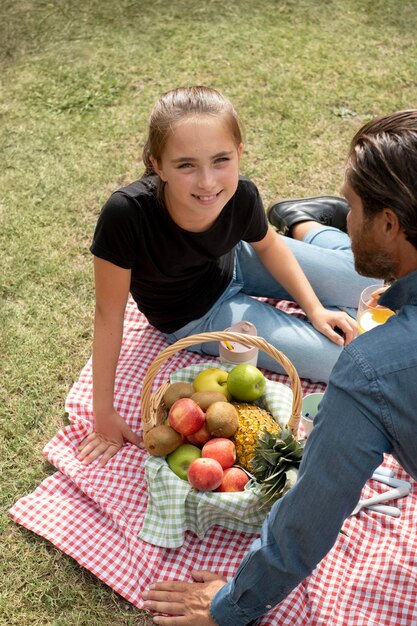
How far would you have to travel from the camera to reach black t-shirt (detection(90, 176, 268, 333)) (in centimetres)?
268

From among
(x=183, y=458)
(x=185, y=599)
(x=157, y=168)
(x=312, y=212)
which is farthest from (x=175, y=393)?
(x=312, y=212)

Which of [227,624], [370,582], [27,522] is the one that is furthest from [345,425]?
[27,522]

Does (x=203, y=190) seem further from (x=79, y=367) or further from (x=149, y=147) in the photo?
(x=79, y=367)

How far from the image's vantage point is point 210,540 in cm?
268

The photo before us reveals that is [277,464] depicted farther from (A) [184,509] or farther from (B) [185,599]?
(B) [185,599]

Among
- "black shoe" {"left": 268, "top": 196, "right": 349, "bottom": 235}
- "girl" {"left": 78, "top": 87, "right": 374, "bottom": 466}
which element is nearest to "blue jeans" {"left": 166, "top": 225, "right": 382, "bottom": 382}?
"girl" {"left": 78, "top": 87, "right": 374, "bottom": 466}

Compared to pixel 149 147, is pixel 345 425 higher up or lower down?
lower down

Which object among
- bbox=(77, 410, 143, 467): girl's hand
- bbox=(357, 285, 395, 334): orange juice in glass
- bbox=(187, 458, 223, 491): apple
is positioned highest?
bbox=(357, 285, 395, 334): orange juice in glass

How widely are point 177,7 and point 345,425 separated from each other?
17.5 ft

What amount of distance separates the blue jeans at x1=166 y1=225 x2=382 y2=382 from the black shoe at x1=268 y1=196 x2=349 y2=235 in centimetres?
19

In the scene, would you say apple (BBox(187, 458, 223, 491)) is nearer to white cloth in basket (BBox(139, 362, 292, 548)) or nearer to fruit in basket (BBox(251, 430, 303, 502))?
white cloth in basket (BBox(139, 362, 292, 548))

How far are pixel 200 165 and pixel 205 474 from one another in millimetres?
1142

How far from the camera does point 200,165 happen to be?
2547 millimetres

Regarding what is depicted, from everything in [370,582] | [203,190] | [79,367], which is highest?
[203,190]
